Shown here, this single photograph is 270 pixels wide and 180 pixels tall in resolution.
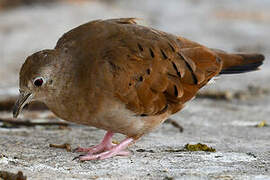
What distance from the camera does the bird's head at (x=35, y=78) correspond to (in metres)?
4.66

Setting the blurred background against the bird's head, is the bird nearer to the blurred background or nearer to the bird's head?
the bird's head

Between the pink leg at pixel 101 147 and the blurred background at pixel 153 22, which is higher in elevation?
the pink leg at pixel 101 147

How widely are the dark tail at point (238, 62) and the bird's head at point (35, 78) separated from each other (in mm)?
1866

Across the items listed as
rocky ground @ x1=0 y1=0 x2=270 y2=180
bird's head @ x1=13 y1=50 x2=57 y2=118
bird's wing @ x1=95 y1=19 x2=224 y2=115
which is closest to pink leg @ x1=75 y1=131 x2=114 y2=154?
rocky ground @ x1=0 y1=0 x2=270 y2=180

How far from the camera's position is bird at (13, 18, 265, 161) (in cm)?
471

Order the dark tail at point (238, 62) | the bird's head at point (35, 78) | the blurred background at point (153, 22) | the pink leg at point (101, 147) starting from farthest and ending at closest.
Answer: the blurred background at point (153, 22) < the dark tail at point (238, 62) < the pink leg at point (101, 147) < the bird's head at point (35, 78)

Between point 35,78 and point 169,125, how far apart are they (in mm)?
1870

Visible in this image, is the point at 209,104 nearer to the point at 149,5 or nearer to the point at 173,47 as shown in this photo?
the point at 173,47

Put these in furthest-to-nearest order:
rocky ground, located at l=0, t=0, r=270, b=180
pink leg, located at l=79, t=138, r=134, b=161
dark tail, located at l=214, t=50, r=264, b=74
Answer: dark tail, located at l=214, t=50, r=264, b=74, pink leg, located at l=79, t=138, r=134, b=161, rocky ground, located at l=0, t=0, r=270, b=180

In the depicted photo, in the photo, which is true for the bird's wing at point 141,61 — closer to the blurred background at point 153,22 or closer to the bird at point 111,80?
the bird at point 111,80

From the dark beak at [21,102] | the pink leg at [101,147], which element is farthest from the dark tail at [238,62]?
the dark beak at [21,102]

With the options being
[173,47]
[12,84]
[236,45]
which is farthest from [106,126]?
[236,45]

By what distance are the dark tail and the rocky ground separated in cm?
58

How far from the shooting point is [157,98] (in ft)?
16.8
